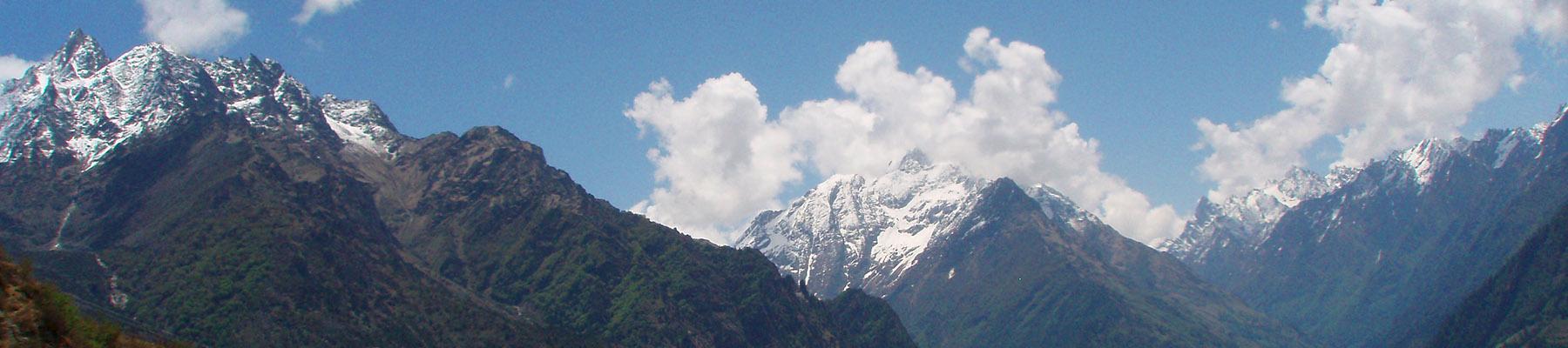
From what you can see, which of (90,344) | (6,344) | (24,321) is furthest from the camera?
(90,344)

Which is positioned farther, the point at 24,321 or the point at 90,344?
the point at 90,344

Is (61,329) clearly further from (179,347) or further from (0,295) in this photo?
(179,347)

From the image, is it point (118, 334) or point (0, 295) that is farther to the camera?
point (118, 334)

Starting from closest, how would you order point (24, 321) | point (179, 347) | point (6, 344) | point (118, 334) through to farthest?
point (6, 344), point (24, 321), point (118, 334), point (179, 347)

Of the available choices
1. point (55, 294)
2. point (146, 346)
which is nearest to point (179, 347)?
point (146, 346)

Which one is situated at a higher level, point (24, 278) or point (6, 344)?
point (24, 278)

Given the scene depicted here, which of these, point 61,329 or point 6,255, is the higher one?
point 6,255

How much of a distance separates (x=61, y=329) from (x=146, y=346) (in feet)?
34.7

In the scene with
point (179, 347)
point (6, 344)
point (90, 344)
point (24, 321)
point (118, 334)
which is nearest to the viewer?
point (6, 344)

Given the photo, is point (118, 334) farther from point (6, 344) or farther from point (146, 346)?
point (6, 344)

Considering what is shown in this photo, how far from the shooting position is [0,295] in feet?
206

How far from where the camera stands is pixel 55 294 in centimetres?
7031

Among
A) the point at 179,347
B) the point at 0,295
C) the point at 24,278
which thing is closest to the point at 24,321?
the point at 0,295

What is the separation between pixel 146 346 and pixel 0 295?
14563 mm
